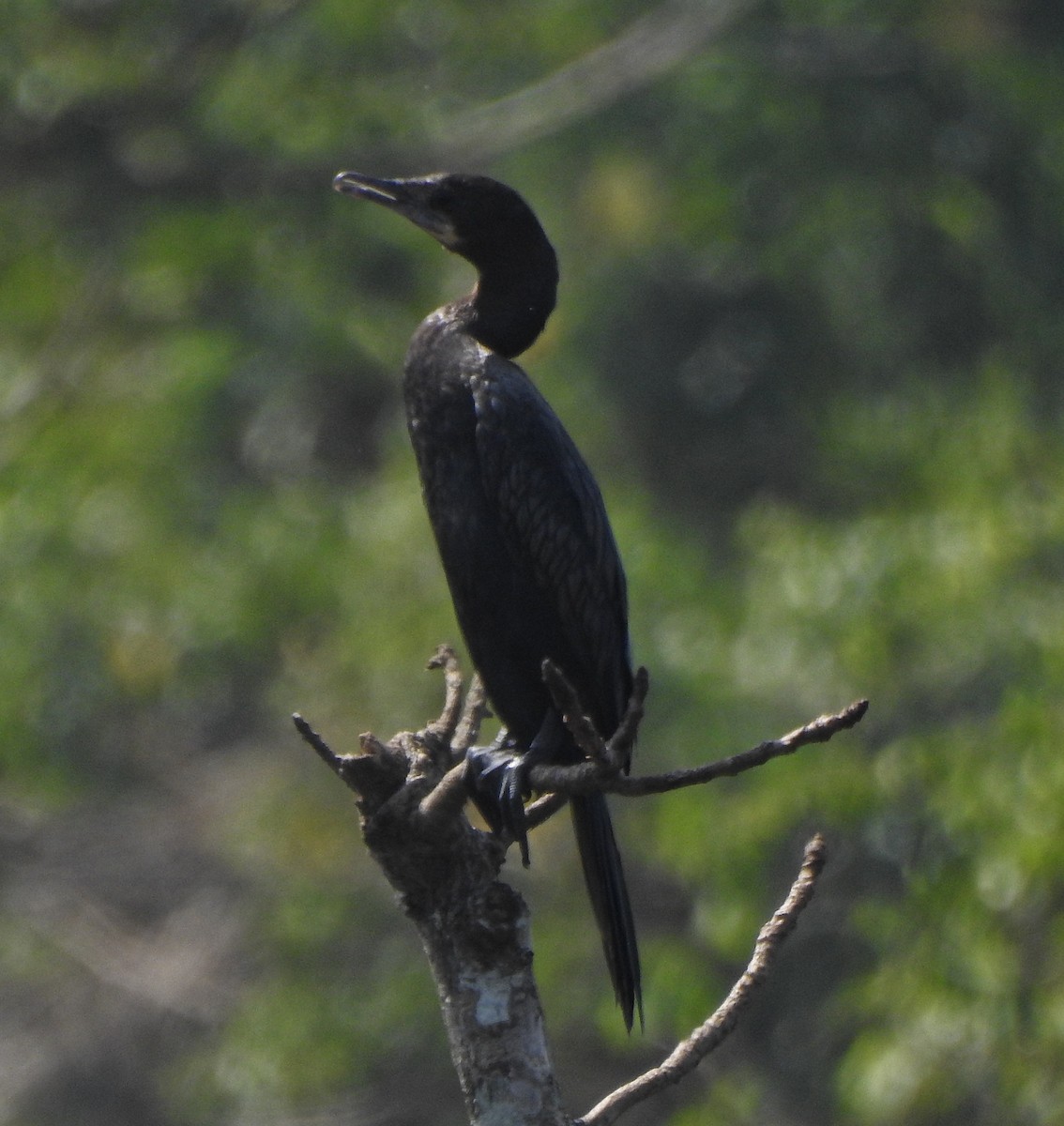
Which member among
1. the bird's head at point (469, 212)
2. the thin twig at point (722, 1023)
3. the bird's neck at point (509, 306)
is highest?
the bird's head at point (469, 212)

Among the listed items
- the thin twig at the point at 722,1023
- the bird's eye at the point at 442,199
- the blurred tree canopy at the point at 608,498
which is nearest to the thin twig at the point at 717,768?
the thin twig at the point at 722,1023

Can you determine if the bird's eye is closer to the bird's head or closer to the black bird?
the bird's head

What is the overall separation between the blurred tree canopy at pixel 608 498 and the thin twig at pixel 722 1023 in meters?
2.17

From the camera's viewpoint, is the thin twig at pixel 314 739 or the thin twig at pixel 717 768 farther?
the thin twig at pixel 314 739

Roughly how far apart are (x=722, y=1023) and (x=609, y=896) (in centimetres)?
47

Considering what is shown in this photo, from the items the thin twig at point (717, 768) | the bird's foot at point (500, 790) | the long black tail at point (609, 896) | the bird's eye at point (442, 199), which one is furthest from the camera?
the bird's eye at point (442, 199)

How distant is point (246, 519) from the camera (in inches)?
338

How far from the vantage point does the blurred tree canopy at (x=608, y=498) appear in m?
5.57

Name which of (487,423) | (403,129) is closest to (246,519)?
(403,129)

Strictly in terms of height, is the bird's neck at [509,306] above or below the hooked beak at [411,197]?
below

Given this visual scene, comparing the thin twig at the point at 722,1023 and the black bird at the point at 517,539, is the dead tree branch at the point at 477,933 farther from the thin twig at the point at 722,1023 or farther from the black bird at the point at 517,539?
the black bird at the point at 517,539

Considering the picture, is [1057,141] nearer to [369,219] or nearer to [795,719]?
[369,219]

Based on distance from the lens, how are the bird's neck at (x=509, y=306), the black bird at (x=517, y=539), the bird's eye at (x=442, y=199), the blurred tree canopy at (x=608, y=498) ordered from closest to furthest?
the black bird at (x=517, y=539), the bird's neck at (x=509, y=306), the bird's eye at (x=442, y=199), the blurred tree canopy at (x=608, y=498)

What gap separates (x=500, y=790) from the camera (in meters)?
2.42
